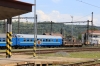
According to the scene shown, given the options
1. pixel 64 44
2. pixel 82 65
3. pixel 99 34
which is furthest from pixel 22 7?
pixel 99 34

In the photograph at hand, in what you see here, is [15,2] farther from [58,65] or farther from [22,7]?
[58,65]

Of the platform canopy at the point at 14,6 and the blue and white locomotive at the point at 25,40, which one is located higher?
the platform canopy at the point at 14,6

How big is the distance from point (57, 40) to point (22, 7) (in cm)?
5329

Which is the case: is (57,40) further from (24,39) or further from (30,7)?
(30,7)

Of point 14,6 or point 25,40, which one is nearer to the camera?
point 14,6

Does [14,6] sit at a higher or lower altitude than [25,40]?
higher

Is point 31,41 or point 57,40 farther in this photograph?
point 57,40

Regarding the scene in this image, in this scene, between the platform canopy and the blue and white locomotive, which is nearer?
the platform canopy

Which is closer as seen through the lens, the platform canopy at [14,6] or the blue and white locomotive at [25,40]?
the platform canopy at [14,6]

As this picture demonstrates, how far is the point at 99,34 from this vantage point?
5039 inches

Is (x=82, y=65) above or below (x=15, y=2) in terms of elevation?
below

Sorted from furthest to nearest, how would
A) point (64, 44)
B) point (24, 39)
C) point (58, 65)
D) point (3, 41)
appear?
point (64, 44) → point (24, 39) → point (3, 41) → point (58, 65)

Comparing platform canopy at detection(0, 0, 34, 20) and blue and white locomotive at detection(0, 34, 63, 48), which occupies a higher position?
platform canopy at detection(0, 0, 34, 20)

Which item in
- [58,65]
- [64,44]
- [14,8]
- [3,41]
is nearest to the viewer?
[14,8]
